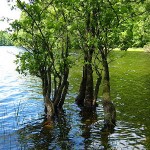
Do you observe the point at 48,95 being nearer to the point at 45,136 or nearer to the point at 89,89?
the point at 89,89

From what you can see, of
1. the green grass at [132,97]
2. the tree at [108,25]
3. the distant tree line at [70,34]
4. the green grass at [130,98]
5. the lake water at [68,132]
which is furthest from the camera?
the green grass at [132,97]

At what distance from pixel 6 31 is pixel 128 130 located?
34.9 feet

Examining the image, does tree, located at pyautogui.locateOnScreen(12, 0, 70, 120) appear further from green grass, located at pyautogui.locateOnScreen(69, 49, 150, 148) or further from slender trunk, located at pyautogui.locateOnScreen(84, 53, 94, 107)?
slender trunk, located at pyautogui.locateOnScreen(84, 53, 94, 107)

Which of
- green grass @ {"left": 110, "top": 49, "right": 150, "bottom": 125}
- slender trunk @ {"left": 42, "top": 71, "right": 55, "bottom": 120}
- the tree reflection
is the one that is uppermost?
slender trunk @ {"left": 42, "top": 71, "right": 55, "bottom": 120}

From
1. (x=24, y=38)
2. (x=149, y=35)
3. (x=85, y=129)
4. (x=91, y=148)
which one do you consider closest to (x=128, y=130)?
(x=85, y=129)

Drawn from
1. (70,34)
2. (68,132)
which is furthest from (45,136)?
(70,34)

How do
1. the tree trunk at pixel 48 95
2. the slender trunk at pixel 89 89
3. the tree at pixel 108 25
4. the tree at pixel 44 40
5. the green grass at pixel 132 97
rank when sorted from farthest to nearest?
the slender trunk at pixel 89 89, the green grass at pixel 132 97, the tree trunk at pixel 48 95, the tree at pixel 44 40, the tree at pixel 108 25

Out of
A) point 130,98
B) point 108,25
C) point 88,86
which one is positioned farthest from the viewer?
point 130,98

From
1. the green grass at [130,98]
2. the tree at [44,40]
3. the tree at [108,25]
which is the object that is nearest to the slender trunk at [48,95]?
the tree at [44,40]

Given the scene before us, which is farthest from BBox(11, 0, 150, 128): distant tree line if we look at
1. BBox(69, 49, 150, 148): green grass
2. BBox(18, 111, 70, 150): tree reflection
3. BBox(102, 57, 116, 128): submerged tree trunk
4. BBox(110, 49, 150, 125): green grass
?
BBox(110, 49, 150, 125): green grass

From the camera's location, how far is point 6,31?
19938 mm

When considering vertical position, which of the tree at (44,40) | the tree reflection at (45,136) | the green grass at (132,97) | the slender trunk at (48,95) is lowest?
the green grass at (132,97)

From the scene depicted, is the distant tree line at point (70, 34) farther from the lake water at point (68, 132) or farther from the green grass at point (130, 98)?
the green grass at point (130, 98)

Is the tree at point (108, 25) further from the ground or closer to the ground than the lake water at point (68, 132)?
further from the ground
